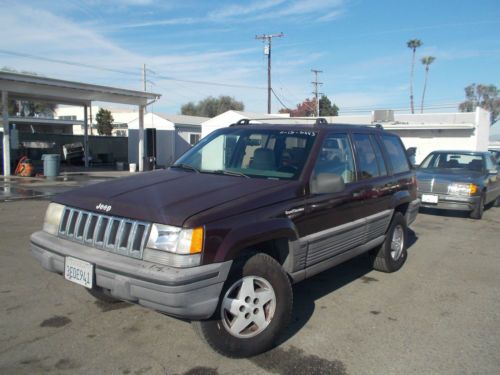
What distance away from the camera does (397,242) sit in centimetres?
594

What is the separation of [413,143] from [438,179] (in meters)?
13.2

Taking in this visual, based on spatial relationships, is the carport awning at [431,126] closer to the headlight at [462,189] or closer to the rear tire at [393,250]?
the headlight at [462,189]

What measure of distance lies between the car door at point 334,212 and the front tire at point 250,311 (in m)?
0.54

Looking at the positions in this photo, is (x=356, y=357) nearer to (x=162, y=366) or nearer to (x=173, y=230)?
(x=162, y=366)

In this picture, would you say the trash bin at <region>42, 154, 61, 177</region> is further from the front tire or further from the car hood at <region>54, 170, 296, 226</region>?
the front tire

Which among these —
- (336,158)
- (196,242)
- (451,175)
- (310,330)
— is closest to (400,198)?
(336,158)

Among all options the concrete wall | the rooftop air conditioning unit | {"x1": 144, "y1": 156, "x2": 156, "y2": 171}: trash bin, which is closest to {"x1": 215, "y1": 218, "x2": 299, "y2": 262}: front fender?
the concrete wall

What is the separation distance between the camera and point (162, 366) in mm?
3229

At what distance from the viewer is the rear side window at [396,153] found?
19.0 ft

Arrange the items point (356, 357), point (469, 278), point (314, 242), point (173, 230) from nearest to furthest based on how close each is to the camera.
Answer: point (173, 230), point (356, 357), point (314, 242), point (469, 278)

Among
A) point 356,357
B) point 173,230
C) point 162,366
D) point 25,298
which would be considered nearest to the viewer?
point 173,230

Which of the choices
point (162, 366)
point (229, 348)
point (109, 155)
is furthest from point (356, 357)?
point (109, 155)

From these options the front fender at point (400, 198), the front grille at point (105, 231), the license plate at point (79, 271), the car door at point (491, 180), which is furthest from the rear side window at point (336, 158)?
the car door at point (491, 180)

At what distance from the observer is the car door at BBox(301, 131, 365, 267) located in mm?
4000
